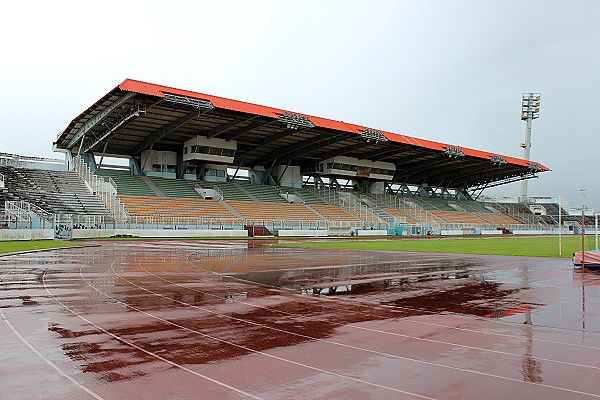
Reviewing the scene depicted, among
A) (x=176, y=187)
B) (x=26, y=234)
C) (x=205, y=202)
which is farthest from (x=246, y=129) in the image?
(x=26, y=234)

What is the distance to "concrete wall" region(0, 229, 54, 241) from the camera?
103ft

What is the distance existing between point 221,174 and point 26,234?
3078cm

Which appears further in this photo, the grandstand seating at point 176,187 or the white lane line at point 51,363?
the grandstand seating at point 176,187

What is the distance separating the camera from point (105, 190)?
4650 centimetres

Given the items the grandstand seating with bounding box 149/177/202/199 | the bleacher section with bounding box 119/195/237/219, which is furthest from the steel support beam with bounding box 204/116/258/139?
the bleacher section with bounding box 119/195/237/219

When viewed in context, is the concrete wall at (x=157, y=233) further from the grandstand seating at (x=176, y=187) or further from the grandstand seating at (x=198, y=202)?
the grandstand seating at (x=176, y=187)

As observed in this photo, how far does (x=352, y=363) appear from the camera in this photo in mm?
5141

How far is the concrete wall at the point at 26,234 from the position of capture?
31.3 meters

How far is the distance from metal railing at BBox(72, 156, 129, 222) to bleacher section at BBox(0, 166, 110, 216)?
0.52 meters

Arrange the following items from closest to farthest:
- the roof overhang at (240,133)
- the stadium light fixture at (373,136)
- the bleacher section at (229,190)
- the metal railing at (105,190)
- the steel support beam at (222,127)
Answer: the roof overhang at (240,133) → the metal railing at (105,190) → the steel support beam at (222,127) → the stadium light fixture at (373,136) → the bleacher section at (229,190)

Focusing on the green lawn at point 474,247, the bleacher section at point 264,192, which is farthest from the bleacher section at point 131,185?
the green lawn at point 474,247

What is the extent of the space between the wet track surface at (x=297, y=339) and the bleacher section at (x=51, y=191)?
1289 inches

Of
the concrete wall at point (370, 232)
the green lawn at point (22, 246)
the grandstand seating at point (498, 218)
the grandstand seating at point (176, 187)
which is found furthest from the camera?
the grandstand seating at point (498, 218)

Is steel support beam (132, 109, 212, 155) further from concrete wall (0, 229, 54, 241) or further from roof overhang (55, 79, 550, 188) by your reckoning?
concrete wall (0, 229, 54, 241)
